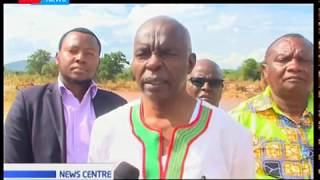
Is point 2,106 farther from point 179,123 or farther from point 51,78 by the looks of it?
point 179,123

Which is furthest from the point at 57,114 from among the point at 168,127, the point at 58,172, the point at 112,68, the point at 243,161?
the point at 243,161

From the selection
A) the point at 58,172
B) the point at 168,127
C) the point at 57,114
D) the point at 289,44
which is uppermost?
the point at 289,44

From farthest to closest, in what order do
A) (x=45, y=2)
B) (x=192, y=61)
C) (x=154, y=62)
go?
(x=45, y=2) → (x=192, y=61) → (x=154, y=62)

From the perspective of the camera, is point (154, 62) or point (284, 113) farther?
point (284, 113)

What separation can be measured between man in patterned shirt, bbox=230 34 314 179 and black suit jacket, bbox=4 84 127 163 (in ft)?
3.26

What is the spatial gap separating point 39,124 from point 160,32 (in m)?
1.09

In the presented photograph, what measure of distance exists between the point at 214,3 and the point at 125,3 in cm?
65

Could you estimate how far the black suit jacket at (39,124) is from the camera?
4.26 m

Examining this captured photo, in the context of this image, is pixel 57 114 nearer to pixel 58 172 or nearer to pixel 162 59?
pixel 58 172

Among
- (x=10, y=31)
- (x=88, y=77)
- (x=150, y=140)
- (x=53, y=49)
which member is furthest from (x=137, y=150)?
(x=10, y=31)

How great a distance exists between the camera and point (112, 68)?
427 centimetres

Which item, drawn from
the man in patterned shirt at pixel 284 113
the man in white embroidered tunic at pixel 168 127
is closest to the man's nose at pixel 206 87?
the man in white embroidered tunic at pixel 168 127

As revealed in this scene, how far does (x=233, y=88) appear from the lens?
14.0ft

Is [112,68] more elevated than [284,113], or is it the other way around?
[112,68]
